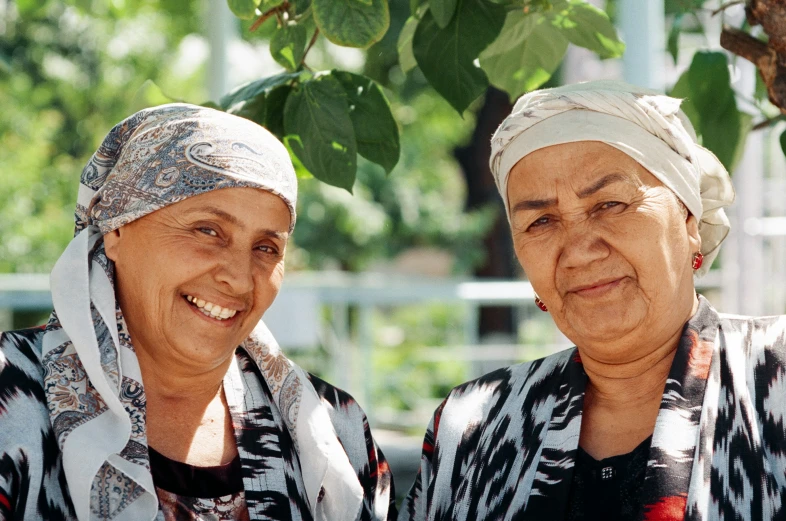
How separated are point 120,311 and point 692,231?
4.68 ft

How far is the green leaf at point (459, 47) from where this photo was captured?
2.44 meters

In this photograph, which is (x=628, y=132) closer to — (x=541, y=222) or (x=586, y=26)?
(x=541, y=222)

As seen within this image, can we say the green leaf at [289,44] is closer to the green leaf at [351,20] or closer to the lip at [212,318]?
the green leaf at [351,20]

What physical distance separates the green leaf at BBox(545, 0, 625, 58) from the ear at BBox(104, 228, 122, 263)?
131 cm

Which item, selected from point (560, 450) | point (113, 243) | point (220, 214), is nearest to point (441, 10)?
point (220, 214)

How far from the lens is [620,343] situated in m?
2.29

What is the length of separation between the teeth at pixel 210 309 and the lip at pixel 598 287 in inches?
33.8

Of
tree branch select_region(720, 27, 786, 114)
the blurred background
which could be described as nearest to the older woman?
tree branch select_region(720, 27, 786, 114)

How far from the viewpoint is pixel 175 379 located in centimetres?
244

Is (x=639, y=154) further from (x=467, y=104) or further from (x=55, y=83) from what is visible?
(x=55, y=83)

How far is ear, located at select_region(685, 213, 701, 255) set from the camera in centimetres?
234

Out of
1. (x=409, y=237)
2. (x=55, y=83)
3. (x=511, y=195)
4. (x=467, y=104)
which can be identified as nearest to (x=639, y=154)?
(x=511, y=195)

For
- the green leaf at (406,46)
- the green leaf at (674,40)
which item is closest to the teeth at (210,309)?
the green leaf at (406,46)

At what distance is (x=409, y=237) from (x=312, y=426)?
11735 mm
